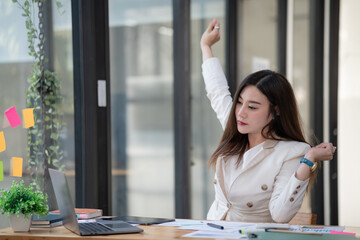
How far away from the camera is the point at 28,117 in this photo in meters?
2.56

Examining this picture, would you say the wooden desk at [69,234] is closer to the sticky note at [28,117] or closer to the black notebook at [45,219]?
the black notebook at [45,219]

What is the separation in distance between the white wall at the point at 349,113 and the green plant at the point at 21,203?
4.24m

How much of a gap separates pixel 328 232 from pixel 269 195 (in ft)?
2.10

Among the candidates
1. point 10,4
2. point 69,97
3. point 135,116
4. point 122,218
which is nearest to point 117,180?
point 135,116

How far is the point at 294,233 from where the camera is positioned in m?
1.96

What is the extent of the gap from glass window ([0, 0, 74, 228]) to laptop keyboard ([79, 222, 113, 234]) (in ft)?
1.65

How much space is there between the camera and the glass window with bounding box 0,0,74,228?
2451 millimetres

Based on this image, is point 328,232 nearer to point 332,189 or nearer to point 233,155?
point 233,155

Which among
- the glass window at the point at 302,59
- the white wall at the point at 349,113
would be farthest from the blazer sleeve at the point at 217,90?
the white wall at the point at 349,113

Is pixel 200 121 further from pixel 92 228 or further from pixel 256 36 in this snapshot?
pixel 92 228

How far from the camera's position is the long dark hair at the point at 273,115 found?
2.68m

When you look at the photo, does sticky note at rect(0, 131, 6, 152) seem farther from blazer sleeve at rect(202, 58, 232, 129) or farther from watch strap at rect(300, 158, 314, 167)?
watch strap at rect(300, 158, 314, 167)

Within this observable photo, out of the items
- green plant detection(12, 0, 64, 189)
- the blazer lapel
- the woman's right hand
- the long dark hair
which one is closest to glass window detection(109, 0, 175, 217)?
the woman's right hand

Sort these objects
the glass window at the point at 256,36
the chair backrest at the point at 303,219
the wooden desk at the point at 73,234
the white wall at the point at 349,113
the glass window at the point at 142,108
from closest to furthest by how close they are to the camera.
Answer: the wooden desk at the point at 73,234, the chair backrest at the point at 303,219, the glass window at the point at 142,108, the glass window at the point at 256,36, the white wall at the point at 349,113
